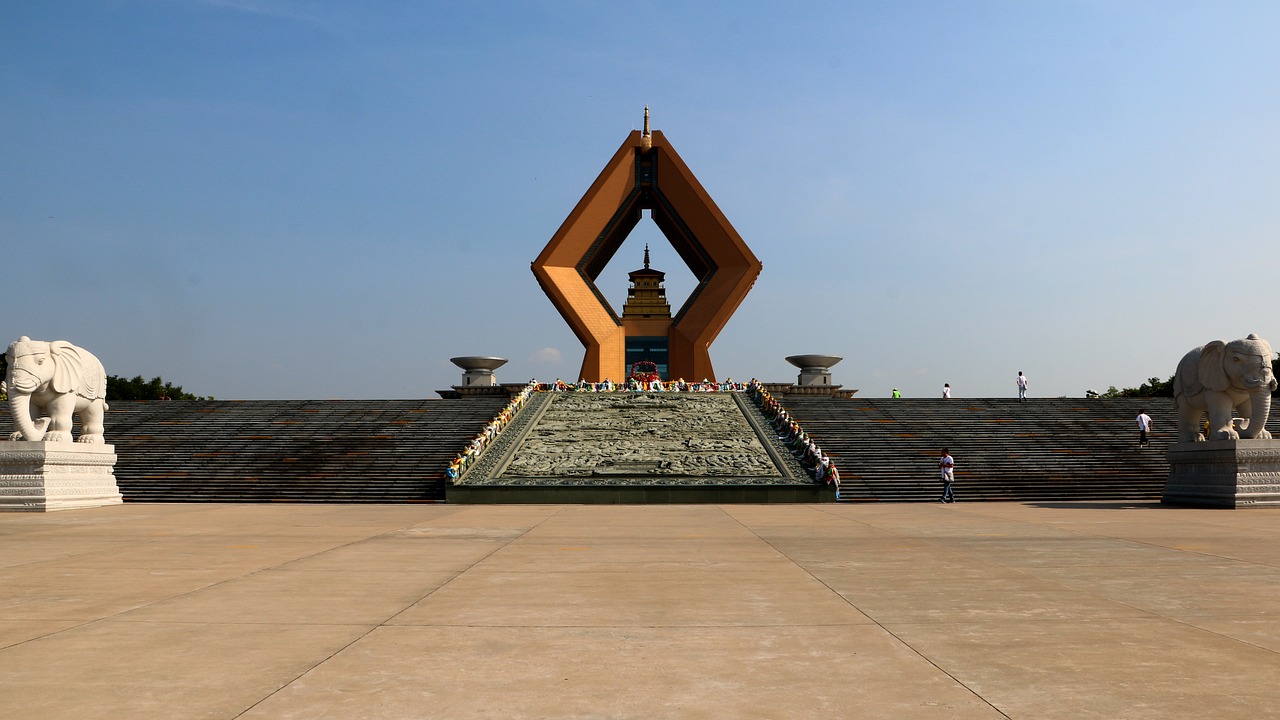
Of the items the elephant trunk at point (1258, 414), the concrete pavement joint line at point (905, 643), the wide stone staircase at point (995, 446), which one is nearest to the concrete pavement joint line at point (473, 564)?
the concrete pavement joint line at point (905, 643)

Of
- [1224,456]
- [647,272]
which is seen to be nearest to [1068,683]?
[1224,456]

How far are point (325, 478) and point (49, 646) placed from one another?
12.8 m

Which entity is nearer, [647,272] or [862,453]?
[862,453]

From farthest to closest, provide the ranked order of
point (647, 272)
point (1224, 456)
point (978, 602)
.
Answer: point (647, 272)
point (1224, 456)
point (978, 602)

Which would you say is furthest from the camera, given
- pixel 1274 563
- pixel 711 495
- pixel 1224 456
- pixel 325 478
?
pixel 325 478

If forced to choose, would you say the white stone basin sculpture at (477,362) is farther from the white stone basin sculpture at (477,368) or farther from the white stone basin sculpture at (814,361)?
the white stone basin sculpture at (814,361)

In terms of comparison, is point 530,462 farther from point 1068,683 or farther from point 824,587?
point 1068,683

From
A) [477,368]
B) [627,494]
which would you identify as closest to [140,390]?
[477,368]

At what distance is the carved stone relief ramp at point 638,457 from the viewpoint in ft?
50.5

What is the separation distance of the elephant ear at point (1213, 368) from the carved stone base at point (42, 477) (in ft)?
54.5

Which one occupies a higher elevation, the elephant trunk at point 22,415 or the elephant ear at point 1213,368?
the elephant ear at point 1213,368

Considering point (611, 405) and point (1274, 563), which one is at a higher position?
point (611, 405)

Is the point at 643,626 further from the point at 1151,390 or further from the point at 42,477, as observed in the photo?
the point at 1151,390

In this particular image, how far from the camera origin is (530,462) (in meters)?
17.3
